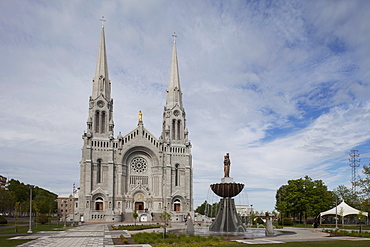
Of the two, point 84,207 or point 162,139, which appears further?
point 162,139

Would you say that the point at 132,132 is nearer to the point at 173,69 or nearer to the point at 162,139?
the point at 162,139

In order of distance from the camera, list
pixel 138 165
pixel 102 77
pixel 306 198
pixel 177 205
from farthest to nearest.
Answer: pixel 102 77 → pixel 138 165 → pixel 177 205 → pixel 306 198

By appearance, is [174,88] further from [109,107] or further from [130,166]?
[130,166]

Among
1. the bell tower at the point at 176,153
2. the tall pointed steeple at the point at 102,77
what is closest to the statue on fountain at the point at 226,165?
the bell tower at the point at 176,153

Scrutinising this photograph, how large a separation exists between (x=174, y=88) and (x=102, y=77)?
1873 cm

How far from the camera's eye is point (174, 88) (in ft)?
308

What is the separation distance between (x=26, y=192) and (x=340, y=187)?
9115cm

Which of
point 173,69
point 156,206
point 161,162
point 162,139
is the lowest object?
point 156,206

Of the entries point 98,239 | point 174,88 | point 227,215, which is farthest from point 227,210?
point 174,88

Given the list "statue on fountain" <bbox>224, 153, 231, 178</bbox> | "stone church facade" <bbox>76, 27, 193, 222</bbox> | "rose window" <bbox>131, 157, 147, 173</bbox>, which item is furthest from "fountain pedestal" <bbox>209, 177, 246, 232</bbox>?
"rose window" <bbox>131, 157, 147, 173</bbox>

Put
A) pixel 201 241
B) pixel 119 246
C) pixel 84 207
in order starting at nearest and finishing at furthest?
pixel 119 246 < pixel 201 241 < pixel 84 207

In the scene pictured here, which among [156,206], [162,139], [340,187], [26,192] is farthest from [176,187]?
[26,192]

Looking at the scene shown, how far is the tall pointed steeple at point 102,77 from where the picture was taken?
286 ft

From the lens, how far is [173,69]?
315 feet
